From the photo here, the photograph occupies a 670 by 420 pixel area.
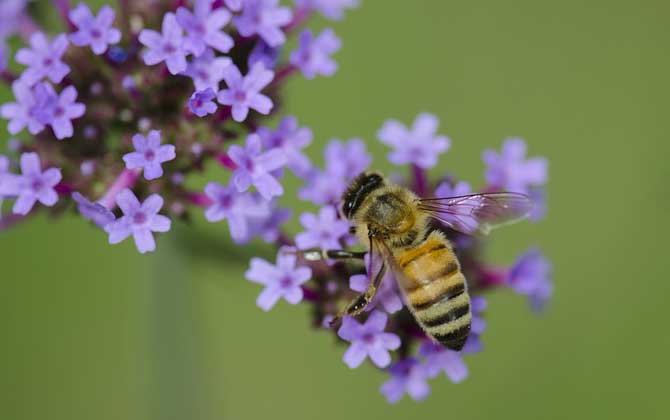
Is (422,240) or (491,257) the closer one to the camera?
(422,240)

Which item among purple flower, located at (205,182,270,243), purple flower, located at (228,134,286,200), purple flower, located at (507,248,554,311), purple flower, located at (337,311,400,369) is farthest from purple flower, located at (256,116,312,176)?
purple flower, located at (507,248,554,311)

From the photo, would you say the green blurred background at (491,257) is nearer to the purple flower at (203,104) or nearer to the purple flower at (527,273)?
the purple flower at (527,273)

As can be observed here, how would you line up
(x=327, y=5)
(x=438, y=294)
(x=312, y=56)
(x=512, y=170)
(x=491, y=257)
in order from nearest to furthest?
(x=438, y=294), (x=312, y=56), (x=512, y=170), (x=327, y=5), (x=491, y=257)

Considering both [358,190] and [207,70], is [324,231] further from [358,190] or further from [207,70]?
[207,70]

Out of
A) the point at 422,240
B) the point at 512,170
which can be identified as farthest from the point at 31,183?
the point at 512,170

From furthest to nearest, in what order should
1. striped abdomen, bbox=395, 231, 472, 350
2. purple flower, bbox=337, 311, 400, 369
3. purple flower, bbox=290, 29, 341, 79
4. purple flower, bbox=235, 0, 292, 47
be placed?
purple flower, bbox=290, 29, 341, 79 < purple flower, bbox=235, 0, 292, 47 < purple flower, bbox=337, 311, 400, 369 < striped abdomen, bbox=395, 231, 472, 350

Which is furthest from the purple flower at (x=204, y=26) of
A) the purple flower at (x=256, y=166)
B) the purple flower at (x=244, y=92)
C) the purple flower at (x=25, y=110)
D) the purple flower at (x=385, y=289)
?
the purple flower at (x=385, y=289)

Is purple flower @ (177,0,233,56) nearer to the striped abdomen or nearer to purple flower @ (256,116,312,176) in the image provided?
purple flower @ (256,116,312,176)
